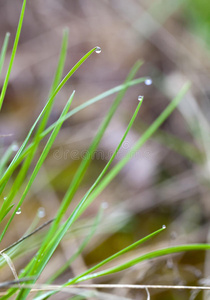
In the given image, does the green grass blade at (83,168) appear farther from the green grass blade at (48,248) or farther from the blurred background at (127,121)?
the blurred background at (127,121)

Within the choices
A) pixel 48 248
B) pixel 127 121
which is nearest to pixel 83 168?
pixel 48 248

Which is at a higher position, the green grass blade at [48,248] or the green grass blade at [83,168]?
the green grass blade at [83,168]

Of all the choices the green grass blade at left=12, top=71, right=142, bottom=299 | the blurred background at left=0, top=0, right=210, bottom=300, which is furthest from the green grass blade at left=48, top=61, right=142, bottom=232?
the blurred background at left=0, top=0, right=210, bottom=300

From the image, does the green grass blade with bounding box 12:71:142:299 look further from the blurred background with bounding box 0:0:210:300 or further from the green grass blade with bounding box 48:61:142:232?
the blurred background with bounding box 0:0:210:300

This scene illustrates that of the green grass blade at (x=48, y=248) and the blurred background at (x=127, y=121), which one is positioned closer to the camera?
the green grass blade at (x=48, y=248)

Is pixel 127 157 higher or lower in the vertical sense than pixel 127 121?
lower

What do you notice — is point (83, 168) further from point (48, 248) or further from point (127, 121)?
point (127, 121)

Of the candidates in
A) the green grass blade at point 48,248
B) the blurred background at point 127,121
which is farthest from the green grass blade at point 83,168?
the blurred background at point 127,121

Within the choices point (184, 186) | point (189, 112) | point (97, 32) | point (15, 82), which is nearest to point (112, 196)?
point (184, 186)
